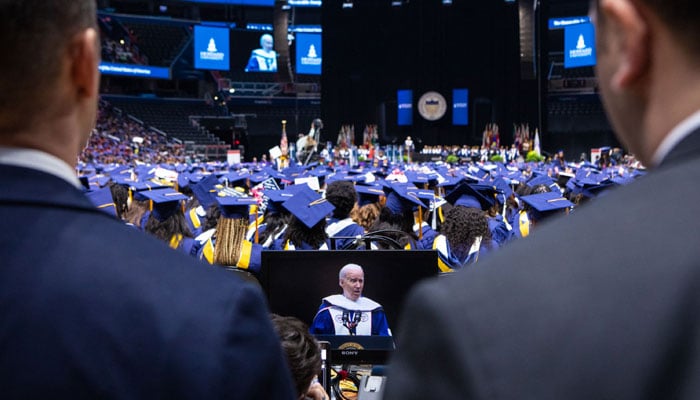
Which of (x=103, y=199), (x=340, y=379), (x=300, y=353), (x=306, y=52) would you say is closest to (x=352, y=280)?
(x=340, y=379)

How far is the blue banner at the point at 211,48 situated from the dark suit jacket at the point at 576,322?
4124cm

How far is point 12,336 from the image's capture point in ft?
3.08

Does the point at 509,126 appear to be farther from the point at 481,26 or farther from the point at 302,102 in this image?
the point at 302,102

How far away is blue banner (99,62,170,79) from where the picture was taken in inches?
1710

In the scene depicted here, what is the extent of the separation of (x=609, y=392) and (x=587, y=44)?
39.5 meters

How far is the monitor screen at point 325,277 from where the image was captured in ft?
10.5

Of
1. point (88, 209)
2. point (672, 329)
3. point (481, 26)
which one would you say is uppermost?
point (481, 26)

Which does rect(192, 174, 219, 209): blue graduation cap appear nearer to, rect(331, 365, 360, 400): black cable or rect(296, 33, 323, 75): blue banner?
rect(331, 365, 360, 400): black cable

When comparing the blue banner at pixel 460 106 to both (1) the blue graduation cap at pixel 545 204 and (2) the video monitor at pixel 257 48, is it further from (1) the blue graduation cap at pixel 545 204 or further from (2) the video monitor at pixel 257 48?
(1) the blue graduation cap at pixel 545 204

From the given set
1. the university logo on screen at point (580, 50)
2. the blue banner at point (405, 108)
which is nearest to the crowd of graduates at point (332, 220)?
the blue banner at point (405, 108)

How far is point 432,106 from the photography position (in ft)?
125

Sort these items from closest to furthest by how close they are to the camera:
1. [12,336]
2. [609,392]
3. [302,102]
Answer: [609,392]
[12,336]
[302,102]

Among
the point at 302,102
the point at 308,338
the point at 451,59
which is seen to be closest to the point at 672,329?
the point at 308,338

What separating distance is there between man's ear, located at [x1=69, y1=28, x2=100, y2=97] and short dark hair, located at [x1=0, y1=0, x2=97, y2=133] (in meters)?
0.02
